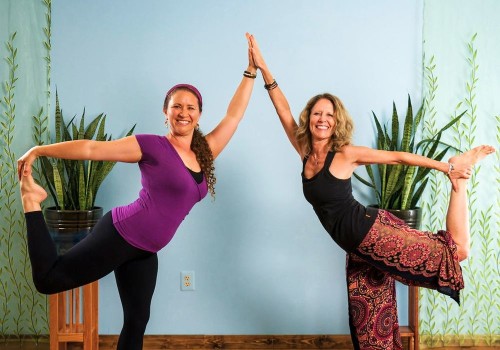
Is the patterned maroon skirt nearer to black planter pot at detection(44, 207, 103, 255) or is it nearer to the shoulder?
the shoulder

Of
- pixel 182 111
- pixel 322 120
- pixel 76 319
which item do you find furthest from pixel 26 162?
pixel 322 120

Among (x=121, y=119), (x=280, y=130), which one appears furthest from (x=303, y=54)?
(x=121, y=119)

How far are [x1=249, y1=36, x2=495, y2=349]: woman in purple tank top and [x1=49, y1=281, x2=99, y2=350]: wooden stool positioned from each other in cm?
149

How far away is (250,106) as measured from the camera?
353 centimetres

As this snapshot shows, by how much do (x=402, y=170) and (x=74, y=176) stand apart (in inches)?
77.5

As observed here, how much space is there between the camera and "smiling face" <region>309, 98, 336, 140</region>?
9.14 feet

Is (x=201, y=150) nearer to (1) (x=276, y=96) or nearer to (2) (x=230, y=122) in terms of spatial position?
(2) (x=230, y=122)

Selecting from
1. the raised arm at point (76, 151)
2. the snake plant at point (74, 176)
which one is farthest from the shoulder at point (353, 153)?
the snake plant at point (74, 176)

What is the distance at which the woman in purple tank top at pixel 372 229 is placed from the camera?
2.69 m

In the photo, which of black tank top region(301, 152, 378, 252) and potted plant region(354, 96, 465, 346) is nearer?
black tank top region(301, 152, 378, 252)

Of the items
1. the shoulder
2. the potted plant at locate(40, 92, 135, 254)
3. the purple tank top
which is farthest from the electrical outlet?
the shoulder

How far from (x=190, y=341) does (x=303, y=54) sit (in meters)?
2.01

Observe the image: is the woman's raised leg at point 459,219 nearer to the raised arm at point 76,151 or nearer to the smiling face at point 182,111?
the smiling face at point 182,111

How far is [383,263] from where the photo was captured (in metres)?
2.72
